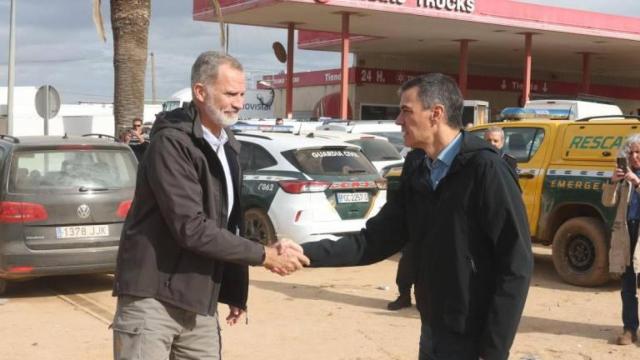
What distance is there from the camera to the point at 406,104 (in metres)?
3.21

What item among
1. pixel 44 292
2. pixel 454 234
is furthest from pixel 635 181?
pixel 44 292

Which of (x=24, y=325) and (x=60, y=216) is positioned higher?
(x=60, y=216)

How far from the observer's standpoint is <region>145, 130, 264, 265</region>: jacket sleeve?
10.8ft

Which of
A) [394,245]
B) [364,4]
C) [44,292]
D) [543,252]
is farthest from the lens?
[364,4]

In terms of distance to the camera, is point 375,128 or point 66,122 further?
point 66,122

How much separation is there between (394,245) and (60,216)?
5295mm

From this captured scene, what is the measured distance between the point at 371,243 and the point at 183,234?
34.3 inches

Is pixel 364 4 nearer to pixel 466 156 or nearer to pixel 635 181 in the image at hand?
pixel 635 181

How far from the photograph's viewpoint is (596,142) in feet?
30.7

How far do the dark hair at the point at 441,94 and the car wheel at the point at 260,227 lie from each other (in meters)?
7.38

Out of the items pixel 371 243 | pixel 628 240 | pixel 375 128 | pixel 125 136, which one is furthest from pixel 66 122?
pixel 371 243

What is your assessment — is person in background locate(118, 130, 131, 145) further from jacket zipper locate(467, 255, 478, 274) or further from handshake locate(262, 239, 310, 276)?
jacket zipper locate(467, 255, 478, 274)

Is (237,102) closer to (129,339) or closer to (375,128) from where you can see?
(129,339)

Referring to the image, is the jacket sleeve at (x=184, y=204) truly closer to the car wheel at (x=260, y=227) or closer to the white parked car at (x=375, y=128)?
the car wheel at (x=260, y=227)
